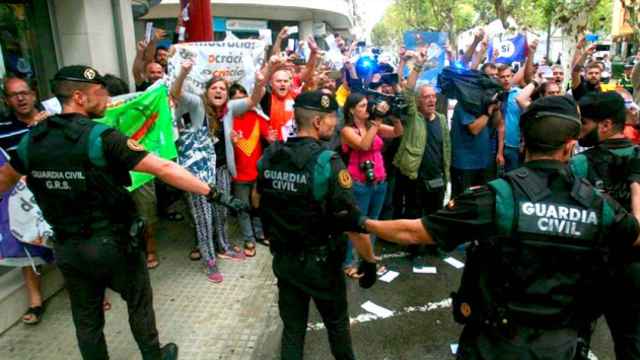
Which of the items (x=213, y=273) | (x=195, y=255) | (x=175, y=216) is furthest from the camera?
(x=175, y=216)

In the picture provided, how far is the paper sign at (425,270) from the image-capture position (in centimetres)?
520

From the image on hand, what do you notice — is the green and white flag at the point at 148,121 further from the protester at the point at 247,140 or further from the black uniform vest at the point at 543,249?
the black uniform vest at the point at 543,249

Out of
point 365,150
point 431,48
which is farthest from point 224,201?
point 431,48

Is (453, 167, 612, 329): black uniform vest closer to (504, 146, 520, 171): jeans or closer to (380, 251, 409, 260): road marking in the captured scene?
(380, 251, 409, 260): road marking

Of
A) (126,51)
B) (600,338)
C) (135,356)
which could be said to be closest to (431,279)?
(600,338)

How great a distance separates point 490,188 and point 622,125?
157 centimetres

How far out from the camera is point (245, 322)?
4137 millimetres

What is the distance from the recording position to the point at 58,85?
9.05 ft

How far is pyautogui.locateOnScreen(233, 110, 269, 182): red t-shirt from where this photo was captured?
514 centimetres

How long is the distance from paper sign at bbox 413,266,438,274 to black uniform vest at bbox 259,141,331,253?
2.61m

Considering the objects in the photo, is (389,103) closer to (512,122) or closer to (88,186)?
(512,122)

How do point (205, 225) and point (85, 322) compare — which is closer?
point (85, 322)

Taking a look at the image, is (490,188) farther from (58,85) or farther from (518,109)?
(518,109)

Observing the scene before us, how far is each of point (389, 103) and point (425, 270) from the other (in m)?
1.96
